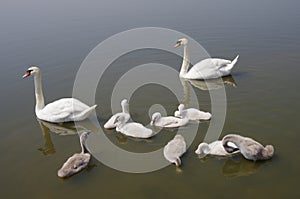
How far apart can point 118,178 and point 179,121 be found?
214 centimetres

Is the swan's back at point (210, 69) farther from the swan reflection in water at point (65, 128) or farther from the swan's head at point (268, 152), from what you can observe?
the swan's head at point (268, 152)

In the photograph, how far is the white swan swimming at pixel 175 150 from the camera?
6.23 meters

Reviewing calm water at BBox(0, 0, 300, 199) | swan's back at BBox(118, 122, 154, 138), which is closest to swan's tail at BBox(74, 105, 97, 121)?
calm water at BBox(0, 0, 300, 199)

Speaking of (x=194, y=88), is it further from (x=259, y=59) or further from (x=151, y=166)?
(x=151, y=166)

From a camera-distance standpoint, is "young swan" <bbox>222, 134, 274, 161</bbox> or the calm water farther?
"young swan" <bbox>222, 134, 274, 161</bbox>

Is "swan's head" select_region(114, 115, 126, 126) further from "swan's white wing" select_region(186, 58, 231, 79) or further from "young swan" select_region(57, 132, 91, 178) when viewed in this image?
"swan's white wing" select_region(186, 58, 231, 79)

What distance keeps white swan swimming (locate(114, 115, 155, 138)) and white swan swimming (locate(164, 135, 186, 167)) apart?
0.70 m

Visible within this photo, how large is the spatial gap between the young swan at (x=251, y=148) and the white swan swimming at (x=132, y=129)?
1.72m

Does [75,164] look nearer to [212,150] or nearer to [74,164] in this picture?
[74,164]

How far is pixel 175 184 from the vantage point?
5.76 metres

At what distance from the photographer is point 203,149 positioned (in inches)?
252

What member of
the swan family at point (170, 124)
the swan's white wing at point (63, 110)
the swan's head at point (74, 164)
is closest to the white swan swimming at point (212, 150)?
the swan family at point (170, 124)

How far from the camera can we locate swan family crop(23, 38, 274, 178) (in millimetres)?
6105

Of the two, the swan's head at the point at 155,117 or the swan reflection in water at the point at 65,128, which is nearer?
the swan's head at the point at 155,117
